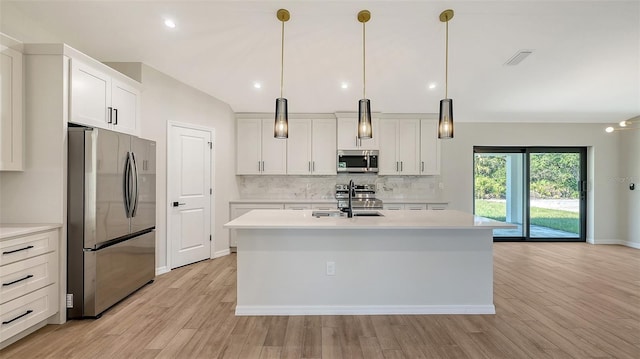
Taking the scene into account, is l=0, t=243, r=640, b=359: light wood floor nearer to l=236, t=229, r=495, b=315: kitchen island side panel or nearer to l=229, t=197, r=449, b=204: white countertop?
l=236, t=229, r=495, b=315: kitchen island side panel

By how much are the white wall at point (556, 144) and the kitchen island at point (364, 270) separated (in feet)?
9.89

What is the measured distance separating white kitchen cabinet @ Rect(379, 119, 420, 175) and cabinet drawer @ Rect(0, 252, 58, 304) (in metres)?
4.46

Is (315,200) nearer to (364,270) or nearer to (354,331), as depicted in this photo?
(364,270)

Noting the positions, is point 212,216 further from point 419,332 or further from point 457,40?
point 457,40

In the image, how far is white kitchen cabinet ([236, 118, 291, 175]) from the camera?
5.23 meters

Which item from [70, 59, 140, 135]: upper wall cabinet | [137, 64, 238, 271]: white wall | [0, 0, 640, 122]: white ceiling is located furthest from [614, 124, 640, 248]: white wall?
[70, 59, 140, 135]: upper wall cabinet

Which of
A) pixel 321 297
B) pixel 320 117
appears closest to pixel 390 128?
pixel 320 117

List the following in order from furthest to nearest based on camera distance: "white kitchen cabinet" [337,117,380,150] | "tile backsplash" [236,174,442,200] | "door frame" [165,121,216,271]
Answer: "tile backsplash" [236,174,442,200]
"white kitchen cabinet" [337,117,380,150]
"door frame" [165,121,216,271]

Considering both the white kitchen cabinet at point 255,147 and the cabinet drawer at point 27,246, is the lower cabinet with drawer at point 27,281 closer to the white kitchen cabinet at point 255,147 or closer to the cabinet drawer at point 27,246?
the cabinet drawer at point 27,246

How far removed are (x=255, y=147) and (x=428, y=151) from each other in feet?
10.3

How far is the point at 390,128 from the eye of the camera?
523 cm

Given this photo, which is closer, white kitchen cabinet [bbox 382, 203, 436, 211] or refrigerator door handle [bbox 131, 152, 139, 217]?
refrigerator door handle [bbox 131, 152, 139, 217]

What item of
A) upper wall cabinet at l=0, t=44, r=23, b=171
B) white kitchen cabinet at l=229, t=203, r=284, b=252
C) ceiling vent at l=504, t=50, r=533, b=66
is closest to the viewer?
upper wall cabinet at l=0, t=44, r=23, b=171

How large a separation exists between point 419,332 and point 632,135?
20.0 feet
